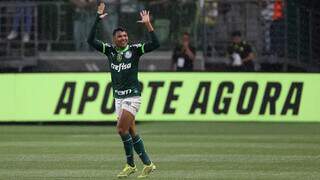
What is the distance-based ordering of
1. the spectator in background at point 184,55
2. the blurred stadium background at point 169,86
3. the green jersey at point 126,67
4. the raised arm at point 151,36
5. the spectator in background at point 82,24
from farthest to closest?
the spectator in background at point 82,24 < the spectator in background at point 184,55 < the blurred stadium background at point 169,86 < the green jersey at point 126,67 < the raised arm at point 151,36

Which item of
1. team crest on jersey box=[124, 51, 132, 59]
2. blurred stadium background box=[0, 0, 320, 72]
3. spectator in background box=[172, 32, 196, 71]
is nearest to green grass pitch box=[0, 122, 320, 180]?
team crest on jersey box=[124, 51, 132, 59]

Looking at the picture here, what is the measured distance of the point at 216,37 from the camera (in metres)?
23.9

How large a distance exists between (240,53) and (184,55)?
1.52 meters

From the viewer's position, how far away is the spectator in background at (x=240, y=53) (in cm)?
2275

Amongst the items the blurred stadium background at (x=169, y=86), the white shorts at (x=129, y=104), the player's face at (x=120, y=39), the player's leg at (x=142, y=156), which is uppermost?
the player's face at (x=120, y=39)

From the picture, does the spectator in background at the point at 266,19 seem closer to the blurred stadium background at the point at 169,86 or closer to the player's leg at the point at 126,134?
the blurred stadium background at the point at 169,86

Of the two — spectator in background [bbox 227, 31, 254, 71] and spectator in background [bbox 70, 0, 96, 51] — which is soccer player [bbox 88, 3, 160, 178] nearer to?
spectator in background [bbox 227, 31, 254, 71]

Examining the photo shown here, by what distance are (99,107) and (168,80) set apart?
1.86 meters

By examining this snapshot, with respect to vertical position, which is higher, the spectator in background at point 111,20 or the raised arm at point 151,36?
the raised arm at point 151,36

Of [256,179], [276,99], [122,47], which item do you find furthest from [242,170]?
[276,99]

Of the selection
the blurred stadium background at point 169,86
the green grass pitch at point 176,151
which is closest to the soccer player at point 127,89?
the green grass pitch at point 176,151

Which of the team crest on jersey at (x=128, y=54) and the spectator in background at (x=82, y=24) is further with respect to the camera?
the spectator in background at (x=82, y=24)

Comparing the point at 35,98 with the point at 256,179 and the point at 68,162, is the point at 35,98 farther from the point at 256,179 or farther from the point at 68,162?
the point at 256,179

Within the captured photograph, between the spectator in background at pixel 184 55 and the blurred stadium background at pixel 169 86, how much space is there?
0.36m
